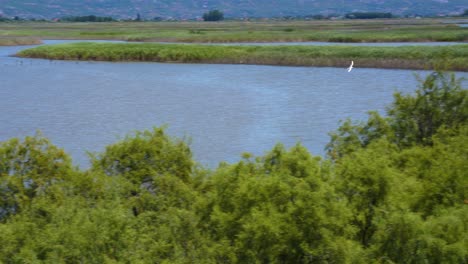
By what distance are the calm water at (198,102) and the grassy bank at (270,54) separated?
5.98ft

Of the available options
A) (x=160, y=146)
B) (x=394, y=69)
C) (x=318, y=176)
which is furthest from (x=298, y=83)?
(x=318, y=176)

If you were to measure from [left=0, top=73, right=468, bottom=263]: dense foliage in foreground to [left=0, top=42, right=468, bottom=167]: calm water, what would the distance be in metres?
6.24

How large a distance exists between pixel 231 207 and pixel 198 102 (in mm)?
21573

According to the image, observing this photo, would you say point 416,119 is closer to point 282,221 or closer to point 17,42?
point 282,221

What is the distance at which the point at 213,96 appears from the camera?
3391 cm

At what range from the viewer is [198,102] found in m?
31.9

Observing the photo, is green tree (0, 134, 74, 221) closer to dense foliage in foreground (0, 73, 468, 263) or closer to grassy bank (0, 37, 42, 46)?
dense foliage in foreground (0, 73, 468, 263)

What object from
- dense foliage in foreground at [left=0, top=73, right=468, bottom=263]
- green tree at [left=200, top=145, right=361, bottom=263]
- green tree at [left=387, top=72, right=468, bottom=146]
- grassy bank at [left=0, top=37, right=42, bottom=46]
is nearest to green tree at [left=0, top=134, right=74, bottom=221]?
dense foliage in foreground at [left=0, top=73, right=468, bottom=263]

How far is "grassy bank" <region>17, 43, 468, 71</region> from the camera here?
4472 cm

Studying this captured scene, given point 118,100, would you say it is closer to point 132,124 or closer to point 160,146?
point 132,124

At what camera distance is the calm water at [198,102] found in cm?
2355

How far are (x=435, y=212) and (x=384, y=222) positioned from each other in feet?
4.14

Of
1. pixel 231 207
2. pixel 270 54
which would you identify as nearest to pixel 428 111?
pixel 231 207

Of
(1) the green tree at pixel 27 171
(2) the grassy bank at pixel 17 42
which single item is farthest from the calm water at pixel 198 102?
(2) the grassy bank at pixel 17 42
